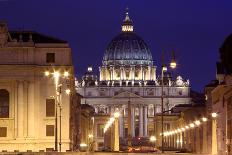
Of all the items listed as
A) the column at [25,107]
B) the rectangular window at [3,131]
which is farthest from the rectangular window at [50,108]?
the rectangular window at [3,131]

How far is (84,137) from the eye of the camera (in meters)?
176

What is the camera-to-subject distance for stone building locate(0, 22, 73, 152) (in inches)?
4550

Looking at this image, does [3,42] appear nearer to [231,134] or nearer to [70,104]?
[70,104]

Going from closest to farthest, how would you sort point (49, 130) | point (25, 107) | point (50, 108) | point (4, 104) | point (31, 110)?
point (49, 130), point (31, 110), point (50, 108), point (25, 107), point (4, 104)

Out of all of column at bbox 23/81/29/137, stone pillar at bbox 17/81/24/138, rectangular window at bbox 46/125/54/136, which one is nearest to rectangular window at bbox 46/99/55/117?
rectangular window at bbox 46/125/54/136

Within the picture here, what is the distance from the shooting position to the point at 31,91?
11750 cm

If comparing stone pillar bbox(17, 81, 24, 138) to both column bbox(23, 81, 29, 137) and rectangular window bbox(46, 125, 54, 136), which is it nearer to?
column bbox(23, 81, 29, 137)

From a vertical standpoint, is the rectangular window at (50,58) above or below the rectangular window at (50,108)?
above

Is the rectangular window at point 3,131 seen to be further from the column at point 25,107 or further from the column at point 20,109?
the column at point 25,107

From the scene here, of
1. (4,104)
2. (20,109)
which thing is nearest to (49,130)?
(20,109)

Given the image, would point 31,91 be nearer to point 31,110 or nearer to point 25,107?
point 25,107

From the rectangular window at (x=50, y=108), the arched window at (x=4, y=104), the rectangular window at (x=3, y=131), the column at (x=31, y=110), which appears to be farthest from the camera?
the arched window at (x=4, y=104)

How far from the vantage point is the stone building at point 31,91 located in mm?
115562

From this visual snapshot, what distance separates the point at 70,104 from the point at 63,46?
745 cm
